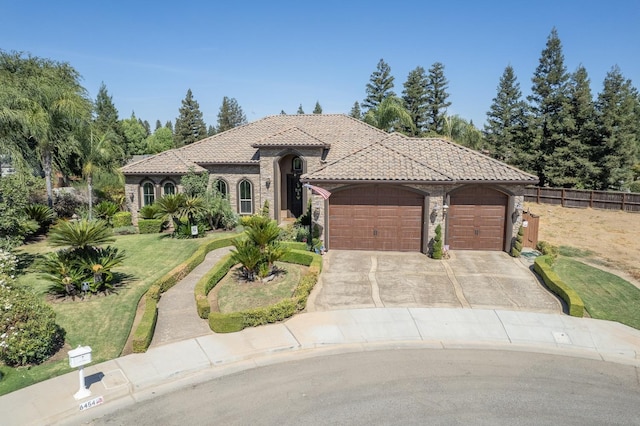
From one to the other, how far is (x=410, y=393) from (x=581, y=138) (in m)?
40.7

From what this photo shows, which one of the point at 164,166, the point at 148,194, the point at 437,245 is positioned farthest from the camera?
the point at 148,194

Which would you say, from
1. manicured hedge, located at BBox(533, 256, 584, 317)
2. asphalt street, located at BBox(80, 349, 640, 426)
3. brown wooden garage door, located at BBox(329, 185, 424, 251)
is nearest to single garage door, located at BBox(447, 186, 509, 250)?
brown wooden garage door, located at BBox(329, 185, 424, 251)

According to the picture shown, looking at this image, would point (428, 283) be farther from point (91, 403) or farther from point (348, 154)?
point (91, 403)

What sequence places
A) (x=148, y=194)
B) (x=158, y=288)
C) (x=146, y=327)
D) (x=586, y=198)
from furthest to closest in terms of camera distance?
1. (x=586, y=198)
2. (x=148, y=194)
3. (x=158, y=288)
4. (x=146, y=327)

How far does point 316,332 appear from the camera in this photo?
12398 millimetres

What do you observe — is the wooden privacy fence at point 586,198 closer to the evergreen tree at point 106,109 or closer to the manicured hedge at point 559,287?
the manicured hedge at point 559,287

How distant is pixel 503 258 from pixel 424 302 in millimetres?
6671

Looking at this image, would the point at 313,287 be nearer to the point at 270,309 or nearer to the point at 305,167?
the point at 270,309

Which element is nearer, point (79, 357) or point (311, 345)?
point (79, 357)

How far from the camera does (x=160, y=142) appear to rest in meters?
83.8

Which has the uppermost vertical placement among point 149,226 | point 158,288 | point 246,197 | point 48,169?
point 48,169

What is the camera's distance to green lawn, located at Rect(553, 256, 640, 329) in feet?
45.6

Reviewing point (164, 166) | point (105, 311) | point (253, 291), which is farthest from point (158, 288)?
point (164, 166)

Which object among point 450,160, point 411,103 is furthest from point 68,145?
point 411,103
